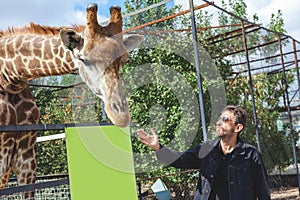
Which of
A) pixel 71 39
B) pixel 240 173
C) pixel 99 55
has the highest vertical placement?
pixel 71 39

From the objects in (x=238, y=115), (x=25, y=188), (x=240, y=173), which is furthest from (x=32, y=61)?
(x=240, y=173)

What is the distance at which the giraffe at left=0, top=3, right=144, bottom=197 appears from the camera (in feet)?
8.54

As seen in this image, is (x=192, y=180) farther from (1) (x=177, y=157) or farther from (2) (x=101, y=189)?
(2) (x=101, y=189)

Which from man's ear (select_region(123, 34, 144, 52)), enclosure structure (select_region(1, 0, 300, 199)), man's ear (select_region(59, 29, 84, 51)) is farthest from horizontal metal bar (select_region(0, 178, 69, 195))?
enclosure structure (select_region(1, 0, 300, 199))

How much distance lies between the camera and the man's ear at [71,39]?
2.62 metres

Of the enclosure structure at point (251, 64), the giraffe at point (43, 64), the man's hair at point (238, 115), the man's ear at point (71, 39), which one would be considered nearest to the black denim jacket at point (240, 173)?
the man's hair at point (238, 115)

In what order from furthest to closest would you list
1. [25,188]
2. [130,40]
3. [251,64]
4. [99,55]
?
1. [251,64]
2. [130,40]
3. [99,55]
4. [25,188]

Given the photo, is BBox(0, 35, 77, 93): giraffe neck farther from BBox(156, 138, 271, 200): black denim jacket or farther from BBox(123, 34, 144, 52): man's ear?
BBox(156, 138, 271, 200): black denim jacket

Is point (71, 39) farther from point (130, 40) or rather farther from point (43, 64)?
point (130, 40)

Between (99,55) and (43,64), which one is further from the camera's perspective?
(43,64)

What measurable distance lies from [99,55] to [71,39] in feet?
0.73

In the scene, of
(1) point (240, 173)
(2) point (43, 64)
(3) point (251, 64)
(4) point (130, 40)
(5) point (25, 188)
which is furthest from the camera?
(3) point (251, 64)

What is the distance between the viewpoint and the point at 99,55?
2.60 m

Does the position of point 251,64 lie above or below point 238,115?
above
